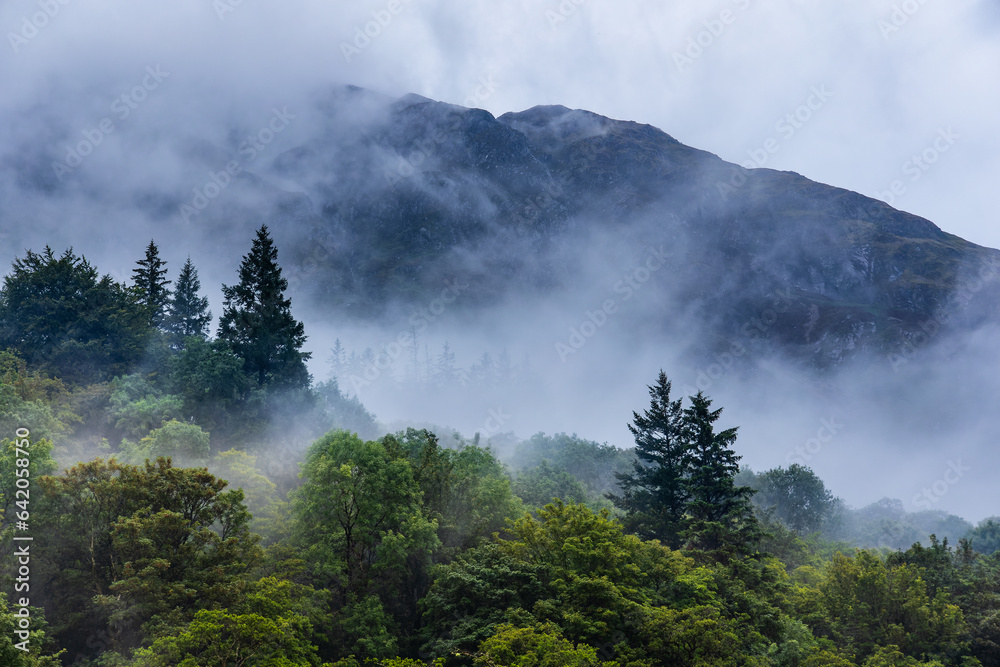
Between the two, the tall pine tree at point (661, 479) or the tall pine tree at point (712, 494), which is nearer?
the tall pine tree at point (712, 494)

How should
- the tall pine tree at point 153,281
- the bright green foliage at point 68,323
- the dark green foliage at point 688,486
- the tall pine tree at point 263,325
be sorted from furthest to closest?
the tall pine tree at point 153,281 < the tall pine tree at point 263,325 < the bright green foliage at point 68,323 < the dark green foliage at point 688,486

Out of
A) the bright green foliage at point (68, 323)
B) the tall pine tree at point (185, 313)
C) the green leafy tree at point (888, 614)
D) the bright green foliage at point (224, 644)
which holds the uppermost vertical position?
the tall pine tree at point (185, 313)

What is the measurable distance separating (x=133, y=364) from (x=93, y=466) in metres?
38.7

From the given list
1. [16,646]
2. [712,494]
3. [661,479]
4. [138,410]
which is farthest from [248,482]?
[712,494]

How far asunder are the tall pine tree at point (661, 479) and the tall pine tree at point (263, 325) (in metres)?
36.2

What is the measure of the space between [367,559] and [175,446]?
14737mm

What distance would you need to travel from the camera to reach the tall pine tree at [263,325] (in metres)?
61.5

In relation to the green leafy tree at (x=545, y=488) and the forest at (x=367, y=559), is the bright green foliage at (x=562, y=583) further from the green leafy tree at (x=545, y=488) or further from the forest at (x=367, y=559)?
the green leafy tree at (x=545, y=488)

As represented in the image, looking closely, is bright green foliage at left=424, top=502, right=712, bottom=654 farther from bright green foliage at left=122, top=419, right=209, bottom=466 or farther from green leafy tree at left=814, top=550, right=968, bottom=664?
bright green foliage at left=122, top=419, right=209, bottom=466

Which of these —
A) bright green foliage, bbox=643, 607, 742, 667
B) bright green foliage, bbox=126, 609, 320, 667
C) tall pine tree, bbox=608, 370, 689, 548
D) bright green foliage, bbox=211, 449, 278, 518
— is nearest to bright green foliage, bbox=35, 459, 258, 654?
bright green foliage, bbox=126, 609, 320, 667

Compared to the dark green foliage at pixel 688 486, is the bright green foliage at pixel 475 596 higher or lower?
lower

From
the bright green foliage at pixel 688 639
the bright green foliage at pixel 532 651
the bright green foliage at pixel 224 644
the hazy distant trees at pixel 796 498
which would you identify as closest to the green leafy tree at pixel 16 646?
the bright green foliage at pixel 224 644

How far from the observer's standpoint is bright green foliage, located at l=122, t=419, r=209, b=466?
121 ft

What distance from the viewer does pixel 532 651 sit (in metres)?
22.8
